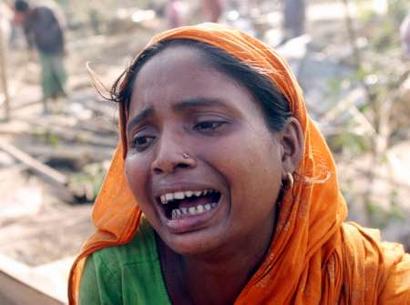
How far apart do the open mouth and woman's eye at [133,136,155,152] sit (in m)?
0.13

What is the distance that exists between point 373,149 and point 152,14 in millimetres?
15165

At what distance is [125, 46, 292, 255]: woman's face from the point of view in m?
1.62

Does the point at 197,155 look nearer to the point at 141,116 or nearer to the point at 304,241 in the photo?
the point at 141,116

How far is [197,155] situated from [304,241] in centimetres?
36

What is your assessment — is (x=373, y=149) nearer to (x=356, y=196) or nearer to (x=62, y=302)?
(x=356, y=196)

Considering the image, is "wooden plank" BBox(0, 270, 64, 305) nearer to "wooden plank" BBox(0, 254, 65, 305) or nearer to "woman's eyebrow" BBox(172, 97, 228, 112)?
"wooden plank" BBox(0, 254, 65, 305)

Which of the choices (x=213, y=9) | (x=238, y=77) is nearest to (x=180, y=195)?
(x=238, y=77)

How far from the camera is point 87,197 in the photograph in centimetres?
722

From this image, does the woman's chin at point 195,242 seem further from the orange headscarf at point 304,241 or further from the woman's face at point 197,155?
the orange headscarf at point 304,241

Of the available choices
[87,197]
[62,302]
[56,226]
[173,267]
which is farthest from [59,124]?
[173,267]

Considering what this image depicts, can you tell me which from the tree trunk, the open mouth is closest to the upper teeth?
the open mouth

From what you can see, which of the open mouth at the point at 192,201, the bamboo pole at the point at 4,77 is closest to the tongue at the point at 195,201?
the open mouth at the point at 192,201

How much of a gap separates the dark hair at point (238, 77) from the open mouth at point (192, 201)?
0.23 meters

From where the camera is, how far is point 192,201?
5.36 ft
